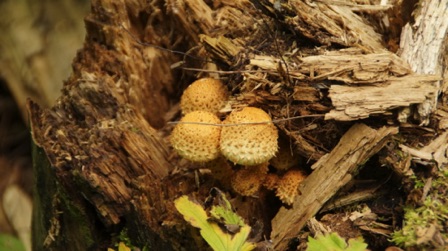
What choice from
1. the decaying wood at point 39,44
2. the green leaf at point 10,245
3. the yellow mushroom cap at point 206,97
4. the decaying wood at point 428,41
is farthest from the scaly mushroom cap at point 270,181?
the decaying wood at point 39,44

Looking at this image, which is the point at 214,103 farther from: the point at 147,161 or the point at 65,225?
the point at 65,225

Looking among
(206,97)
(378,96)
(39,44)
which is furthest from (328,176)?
(39,44)

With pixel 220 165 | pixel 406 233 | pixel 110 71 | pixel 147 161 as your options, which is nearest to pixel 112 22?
pixel 110 71

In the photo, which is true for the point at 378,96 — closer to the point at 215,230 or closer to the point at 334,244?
the point at 334,244

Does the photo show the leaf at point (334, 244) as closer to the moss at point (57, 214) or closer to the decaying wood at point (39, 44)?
the moss at point (57, 214)

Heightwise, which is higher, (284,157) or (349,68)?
(349,68)

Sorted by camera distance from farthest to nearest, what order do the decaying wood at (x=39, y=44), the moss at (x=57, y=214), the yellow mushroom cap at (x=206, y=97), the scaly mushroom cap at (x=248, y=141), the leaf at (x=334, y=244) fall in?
1. the decaying wood at (x=39, y=44)
2. the moss at (x=57, y=214)
3. the yellow mushroom cap at (x=206, y=97)
4. the scaly mushroom cap at (x=248, y=141)
5. the leaf at (x=334, y=244)

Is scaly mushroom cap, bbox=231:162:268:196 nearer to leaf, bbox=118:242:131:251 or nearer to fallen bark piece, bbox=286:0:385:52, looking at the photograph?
leaf, bbox=118:242:131:251
